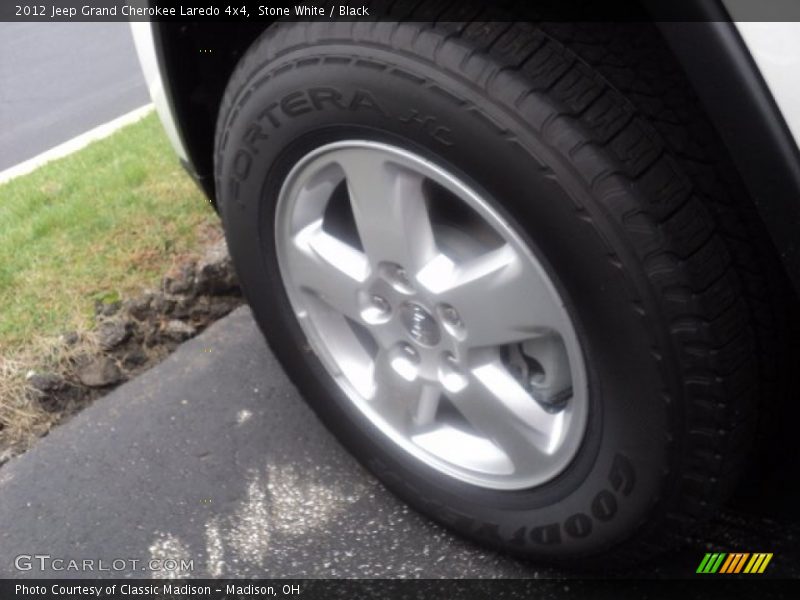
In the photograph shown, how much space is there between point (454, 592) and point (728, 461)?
616mm

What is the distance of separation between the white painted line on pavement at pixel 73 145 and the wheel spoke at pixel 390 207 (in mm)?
3080

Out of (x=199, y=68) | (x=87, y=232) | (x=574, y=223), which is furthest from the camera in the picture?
(x=87, y=232)

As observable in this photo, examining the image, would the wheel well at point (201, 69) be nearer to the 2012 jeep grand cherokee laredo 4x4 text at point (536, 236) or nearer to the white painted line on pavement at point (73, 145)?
the 2012 jeep grand cherokee laredo 4x4 text at point (536, 236)

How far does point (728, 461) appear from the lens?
4.52 feet

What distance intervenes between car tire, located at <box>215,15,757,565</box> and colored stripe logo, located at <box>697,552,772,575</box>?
208mm

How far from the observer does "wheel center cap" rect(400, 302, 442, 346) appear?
1627 millimetres

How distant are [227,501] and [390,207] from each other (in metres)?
0.87

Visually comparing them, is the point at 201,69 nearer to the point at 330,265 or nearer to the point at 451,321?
the point at 330,265

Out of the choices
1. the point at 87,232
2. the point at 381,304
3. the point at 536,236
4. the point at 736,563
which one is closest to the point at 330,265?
the point at 381,304

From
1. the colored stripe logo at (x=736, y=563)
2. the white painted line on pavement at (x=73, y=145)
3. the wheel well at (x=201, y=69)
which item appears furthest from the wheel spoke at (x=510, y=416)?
the white painted line on pavement at (x=73, y=145)

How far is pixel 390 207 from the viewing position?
5.12ft

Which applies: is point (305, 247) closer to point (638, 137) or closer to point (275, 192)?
point (275, 192)

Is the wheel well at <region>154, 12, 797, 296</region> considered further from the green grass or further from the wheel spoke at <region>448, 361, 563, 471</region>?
the green grass

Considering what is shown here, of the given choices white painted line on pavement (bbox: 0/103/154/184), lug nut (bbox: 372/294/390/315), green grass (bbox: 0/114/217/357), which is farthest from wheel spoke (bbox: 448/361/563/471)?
white painted line on pavement (bbox: 0/103/154/184)
